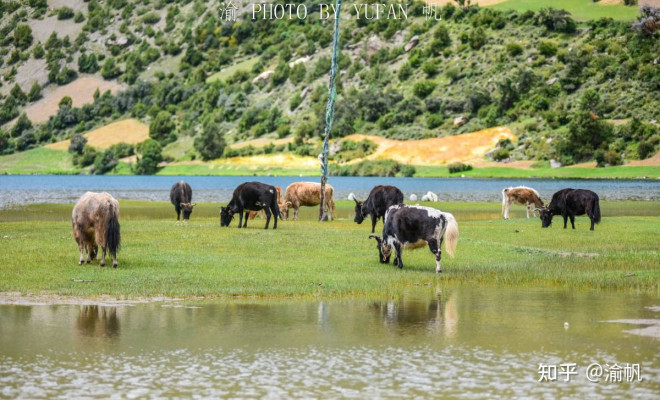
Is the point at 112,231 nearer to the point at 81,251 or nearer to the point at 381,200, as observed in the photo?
the point at 81,251

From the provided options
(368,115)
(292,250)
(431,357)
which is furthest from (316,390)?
(368,115)

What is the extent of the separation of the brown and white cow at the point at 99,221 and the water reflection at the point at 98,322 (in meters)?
4.62

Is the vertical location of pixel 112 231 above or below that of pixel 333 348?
above

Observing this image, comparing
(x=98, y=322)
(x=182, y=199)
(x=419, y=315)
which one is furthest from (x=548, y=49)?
(x=98, y=322)

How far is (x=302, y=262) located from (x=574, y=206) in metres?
17.9

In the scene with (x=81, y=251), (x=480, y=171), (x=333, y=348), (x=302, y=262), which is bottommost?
(x=333, y=348)

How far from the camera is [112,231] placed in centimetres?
2348

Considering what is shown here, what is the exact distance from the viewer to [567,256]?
2853cm

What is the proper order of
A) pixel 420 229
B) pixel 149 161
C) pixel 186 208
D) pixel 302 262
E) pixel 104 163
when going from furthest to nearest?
pixel 104 163, pixel 149 161, pixel 186 208, pixel 302 262, pixel 420 229

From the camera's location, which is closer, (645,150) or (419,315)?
(419,315)

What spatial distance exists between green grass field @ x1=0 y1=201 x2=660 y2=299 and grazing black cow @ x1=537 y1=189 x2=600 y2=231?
2.68 ft

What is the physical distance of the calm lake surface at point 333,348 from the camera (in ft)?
41.5

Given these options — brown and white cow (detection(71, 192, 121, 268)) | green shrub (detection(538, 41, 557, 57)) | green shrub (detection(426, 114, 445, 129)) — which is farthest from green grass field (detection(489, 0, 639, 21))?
brown and white cow (detection(71, 192, 121, 268))

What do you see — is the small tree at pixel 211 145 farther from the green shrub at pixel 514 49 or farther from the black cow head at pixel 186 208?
the black cow head at pixel 186 208
